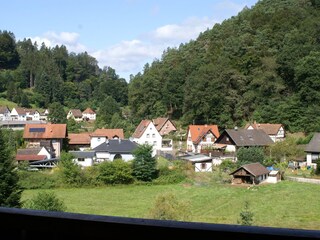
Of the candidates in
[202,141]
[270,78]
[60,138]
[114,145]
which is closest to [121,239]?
[114,145]

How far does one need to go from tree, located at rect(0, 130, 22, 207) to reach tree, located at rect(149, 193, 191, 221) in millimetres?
3885

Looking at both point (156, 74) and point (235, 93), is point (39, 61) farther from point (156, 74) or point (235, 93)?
point (235, 93)

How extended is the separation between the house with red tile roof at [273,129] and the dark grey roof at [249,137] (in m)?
1.16

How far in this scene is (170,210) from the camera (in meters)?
9.68

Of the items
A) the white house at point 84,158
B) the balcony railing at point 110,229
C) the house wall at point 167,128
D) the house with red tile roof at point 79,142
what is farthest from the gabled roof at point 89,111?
the balcony railing at point 110,229

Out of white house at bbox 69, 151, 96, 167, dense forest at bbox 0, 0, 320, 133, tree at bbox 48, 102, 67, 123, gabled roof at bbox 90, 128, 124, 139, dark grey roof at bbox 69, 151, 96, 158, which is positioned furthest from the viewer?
tree at bbox 48, 102, 67, 123

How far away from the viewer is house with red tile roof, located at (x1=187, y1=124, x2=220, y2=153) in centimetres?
2561

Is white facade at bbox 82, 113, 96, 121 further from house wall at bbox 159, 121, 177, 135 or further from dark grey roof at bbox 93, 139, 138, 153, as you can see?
dark grey roof at bbox 93, 139, 138, 153

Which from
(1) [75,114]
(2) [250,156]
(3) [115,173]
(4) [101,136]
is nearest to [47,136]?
(4) [101,136]

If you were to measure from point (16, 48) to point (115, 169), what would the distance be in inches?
1869

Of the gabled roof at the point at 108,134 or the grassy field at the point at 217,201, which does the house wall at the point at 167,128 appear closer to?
the gabled roof at the point at 108,134

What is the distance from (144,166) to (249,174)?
13.5 feet

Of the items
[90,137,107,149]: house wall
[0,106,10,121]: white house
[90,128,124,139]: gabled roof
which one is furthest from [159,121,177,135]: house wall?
[0,106,10,121]: white house

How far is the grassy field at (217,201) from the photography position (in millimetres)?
11445
